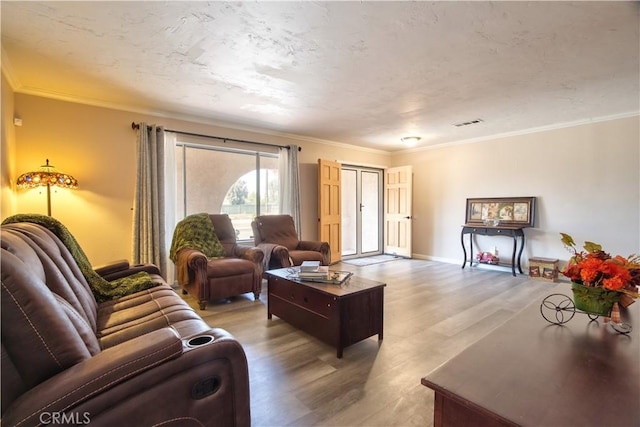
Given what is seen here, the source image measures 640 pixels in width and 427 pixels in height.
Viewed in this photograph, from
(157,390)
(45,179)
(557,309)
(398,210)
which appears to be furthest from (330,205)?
(157,390)

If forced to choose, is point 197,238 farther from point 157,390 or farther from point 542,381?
point 542,381

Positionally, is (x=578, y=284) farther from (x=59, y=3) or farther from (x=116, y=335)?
(x=59, y=3)

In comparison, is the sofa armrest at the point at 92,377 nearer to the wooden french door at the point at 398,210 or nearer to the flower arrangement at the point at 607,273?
the flower arrangement at the point at 607,273

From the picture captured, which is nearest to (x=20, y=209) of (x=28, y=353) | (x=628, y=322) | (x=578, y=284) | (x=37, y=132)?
(x=37, y=132)

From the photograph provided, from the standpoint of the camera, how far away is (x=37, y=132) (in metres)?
3.25

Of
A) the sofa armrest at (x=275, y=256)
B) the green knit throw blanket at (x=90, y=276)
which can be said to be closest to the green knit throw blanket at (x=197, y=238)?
the sofa armrest at (x=275, y=256)

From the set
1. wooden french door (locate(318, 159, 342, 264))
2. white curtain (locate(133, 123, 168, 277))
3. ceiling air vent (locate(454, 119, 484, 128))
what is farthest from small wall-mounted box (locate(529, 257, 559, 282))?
white curtain (locate(133, 123, 168, 277))

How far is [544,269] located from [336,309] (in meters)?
3.99

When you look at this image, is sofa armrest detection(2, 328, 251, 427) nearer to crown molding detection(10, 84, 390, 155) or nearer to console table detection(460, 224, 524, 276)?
crown molding detection(10, 84, 390, 155)

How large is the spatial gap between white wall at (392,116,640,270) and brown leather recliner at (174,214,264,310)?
4.07 meters

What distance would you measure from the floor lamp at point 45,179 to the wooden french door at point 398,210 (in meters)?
5.45

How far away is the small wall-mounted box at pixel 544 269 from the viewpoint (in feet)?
14.6

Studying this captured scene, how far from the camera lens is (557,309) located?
1485 mm

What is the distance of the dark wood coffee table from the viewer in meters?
2.25
